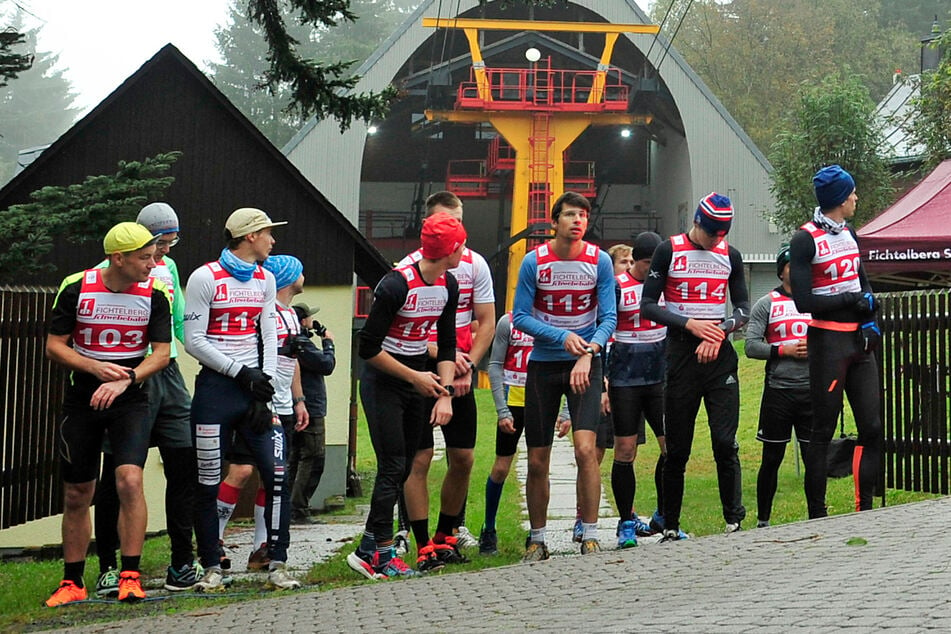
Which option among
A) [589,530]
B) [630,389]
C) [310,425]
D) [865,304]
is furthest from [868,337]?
[310,425]

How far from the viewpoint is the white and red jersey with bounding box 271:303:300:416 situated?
9234 mm

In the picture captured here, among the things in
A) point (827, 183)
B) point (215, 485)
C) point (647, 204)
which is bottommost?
point (215, 485)

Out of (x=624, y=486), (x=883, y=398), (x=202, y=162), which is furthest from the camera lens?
(x=202, y=162)

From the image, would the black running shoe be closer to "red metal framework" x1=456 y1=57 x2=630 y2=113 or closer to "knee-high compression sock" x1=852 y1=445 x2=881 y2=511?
"knee-high compression sock" x1=852 y1=445 x2=881 y2=511

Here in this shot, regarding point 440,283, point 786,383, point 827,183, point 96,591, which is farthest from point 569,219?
point 96,591

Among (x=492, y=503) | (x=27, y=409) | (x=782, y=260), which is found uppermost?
(x=782, y=260)

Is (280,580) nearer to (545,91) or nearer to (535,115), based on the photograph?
(535,115)

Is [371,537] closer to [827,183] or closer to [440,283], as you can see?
[440,283]

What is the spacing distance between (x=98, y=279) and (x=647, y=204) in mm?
46658

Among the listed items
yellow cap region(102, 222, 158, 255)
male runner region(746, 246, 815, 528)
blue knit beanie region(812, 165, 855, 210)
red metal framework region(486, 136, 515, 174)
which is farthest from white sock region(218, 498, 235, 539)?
red metal framework region(486, 136, 515, 174)

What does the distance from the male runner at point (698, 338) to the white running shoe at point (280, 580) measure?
2.42 metres

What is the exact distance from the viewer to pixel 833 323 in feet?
26.6

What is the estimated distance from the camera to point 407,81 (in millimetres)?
44312

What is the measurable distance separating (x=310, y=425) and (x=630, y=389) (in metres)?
3.93
